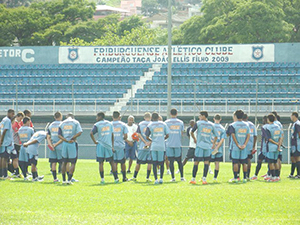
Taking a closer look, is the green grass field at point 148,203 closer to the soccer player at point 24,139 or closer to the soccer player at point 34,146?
the soccer player at point 34,146

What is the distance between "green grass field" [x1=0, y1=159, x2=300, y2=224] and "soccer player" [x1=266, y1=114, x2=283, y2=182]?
2.91 feet

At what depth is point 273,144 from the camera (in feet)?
50.6

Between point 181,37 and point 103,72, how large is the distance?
63.8 feet

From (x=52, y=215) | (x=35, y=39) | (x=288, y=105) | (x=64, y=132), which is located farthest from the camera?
(x=35, y=39)

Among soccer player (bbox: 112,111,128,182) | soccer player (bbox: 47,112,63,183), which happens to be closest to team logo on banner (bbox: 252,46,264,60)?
soccer player (bbox: 112,111,128,182)

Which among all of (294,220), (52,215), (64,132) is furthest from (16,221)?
(64,132)

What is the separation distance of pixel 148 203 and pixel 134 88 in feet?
78.0

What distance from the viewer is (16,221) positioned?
8672 millimetres

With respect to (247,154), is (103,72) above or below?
above

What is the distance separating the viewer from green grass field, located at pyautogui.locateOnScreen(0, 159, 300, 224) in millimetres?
8922

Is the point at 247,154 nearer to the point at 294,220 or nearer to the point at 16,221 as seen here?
the point at 294,220

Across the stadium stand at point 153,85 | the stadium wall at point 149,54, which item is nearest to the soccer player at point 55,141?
the stadium stand at point 153,85

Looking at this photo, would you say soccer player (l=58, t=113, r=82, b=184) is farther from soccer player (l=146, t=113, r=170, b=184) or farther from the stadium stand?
the stadium stand

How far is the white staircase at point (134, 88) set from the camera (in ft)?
106
